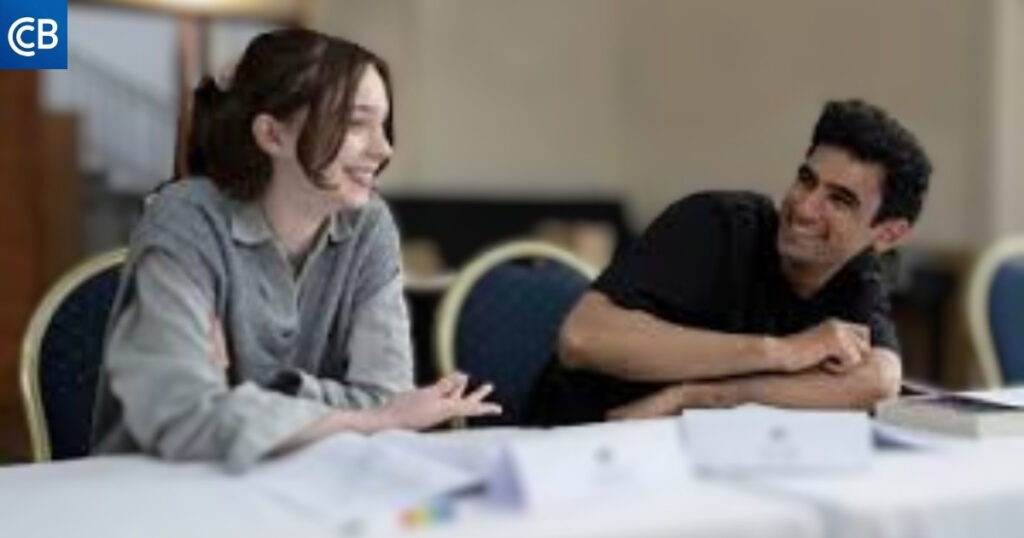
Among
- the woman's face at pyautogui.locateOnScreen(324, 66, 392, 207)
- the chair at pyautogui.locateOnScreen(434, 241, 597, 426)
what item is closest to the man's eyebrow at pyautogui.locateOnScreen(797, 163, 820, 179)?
the chair at pyautogui.locateOnScreen(434, 241, 597, 426)

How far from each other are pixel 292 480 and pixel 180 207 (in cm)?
38

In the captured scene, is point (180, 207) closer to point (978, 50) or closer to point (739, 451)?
point (739, 451)

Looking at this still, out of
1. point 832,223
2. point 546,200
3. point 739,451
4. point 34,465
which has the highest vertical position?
point 832,223

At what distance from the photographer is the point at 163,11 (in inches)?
232

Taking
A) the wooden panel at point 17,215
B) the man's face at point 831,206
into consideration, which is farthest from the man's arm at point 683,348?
the wooden panel at point 17,215

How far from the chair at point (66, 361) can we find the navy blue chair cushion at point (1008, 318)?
1.61 m

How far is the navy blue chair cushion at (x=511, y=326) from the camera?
2.11m

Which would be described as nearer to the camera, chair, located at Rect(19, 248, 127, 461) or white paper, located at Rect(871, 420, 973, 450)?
white paper, located at Rect(871, 420, 973, 450)

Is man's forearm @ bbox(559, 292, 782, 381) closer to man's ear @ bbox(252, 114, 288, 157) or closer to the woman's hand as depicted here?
the woman's hand

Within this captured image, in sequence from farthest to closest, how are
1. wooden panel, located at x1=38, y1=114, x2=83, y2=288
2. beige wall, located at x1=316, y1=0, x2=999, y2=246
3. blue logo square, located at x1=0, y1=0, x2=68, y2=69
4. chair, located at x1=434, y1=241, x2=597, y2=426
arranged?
wooden panel, located at x1=38, y1=114, x2=83, y2=288, beige wall, located at x1=316, y1=0, x2=999, y2=246, blue logo square, located at x1=0, y1=0, x2=68, y2=69, chair, located at x1=434, y1=241, x2=597, y2=426

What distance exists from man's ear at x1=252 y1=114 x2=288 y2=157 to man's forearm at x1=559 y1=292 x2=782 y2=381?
0.52 m

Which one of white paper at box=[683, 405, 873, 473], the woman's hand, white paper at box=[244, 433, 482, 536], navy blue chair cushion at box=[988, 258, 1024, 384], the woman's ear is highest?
the woman's ear

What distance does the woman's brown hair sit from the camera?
1.35m

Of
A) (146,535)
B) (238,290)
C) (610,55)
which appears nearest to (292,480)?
(146,535)
